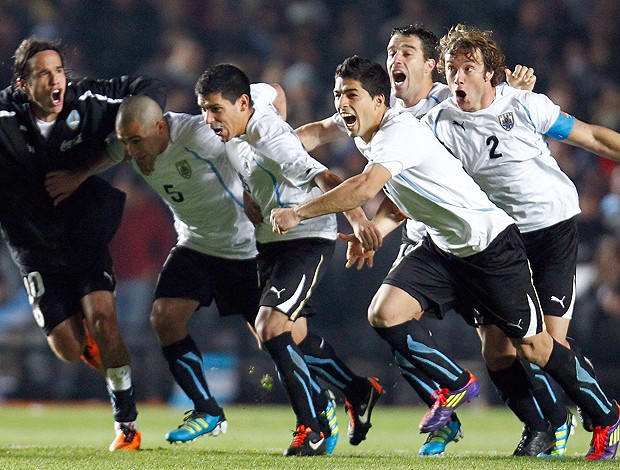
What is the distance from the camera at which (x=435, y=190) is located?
5.94 m

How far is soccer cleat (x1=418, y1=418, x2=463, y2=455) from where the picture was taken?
21.6 ft

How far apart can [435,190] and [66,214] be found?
7.95 feet

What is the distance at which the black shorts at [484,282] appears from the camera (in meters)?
6.06

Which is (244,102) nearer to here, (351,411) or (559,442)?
(351,411)

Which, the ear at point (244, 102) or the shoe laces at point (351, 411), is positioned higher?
the ear at point (244, 102)

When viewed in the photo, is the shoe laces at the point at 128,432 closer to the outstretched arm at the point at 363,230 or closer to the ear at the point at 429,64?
the outstretched arm at the point at 363,230

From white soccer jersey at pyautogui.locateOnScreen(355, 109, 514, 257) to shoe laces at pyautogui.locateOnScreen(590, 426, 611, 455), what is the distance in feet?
3.94

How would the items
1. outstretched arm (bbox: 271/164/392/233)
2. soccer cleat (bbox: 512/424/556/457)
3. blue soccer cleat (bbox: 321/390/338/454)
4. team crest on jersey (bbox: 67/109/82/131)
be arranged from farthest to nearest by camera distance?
team crest on jersey (bbox: 67/109/82/131) → blue soccer cleat (bbox: 321/390/338/454) → soccer cleat (bbox: 512/424/556/457) → outstretched arm (bbox: 271/164/392/233)

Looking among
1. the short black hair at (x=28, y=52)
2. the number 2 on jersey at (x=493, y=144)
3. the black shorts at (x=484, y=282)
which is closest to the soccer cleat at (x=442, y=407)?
the black shorts at (x=484, y=282)

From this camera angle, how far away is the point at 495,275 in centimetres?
606

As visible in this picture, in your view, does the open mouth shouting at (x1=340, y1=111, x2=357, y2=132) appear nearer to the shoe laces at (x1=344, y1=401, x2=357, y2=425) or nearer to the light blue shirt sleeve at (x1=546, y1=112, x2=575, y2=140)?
the light blue shirt sleeve at (x1=546, y1=112, x2=575, y2=140)

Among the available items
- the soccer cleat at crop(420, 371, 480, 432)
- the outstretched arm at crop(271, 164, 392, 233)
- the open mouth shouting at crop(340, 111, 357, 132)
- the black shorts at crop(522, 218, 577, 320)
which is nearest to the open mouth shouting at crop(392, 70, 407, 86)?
the open mouth shouting at crop(340, 111, 357, 132)

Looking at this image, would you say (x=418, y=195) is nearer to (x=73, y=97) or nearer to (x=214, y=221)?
(x=214, y=221)

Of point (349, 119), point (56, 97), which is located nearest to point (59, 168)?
point (56, 97)
